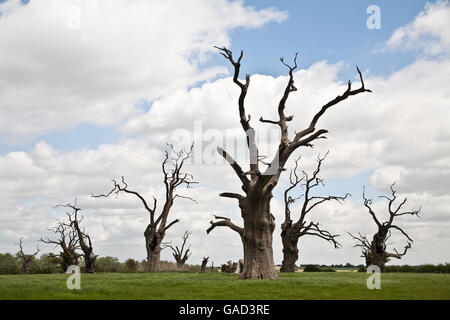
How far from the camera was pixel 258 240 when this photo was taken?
23.8 metres

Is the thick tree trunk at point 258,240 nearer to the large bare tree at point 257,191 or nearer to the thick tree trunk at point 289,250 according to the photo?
the large bare tree at point 257,191

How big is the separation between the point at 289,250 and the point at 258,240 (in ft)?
56.2

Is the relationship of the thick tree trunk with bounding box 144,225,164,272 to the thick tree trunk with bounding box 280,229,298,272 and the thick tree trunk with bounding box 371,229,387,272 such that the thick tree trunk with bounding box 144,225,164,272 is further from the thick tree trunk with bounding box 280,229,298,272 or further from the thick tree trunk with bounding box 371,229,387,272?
the thick tree trunk with bounding box 371,229,387,272

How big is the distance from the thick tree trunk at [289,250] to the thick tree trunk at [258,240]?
53.0 feet

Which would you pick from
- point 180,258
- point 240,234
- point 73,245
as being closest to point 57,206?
point 73,245

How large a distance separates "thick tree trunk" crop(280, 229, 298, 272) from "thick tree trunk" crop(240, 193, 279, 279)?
16156 mm

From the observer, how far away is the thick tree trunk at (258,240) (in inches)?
931

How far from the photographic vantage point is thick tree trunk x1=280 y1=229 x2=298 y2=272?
4000 centimetres

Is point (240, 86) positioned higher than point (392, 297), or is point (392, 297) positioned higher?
point (240, 86)

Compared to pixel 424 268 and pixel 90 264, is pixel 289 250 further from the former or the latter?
pixel 90 264

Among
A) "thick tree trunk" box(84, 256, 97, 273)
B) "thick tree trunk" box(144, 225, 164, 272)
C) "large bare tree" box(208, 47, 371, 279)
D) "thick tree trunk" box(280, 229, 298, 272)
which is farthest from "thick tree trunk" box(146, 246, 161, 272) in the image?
"large bare tree" box(208, 47, 371, 279)

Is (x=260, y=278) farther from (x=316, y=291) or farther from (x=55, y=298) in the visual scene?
(x=55, y=298)
